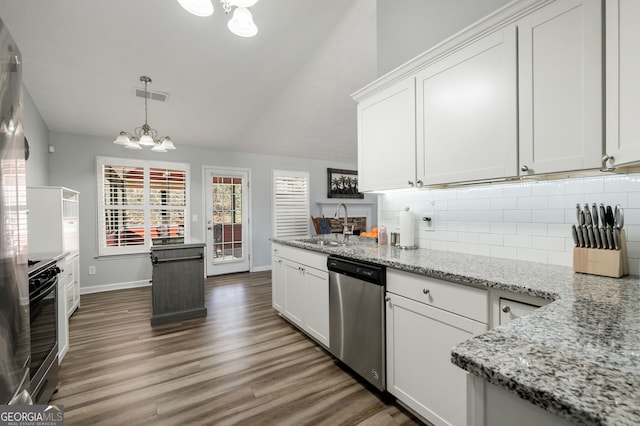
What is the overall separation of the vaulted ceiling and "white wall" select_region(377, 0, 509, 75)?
527 mm

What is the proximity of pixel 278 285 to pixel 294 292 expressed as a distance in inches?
16.5

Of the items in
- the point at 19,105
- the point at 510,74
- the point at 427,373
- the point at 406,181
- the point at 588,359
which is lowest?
the point at 427,373

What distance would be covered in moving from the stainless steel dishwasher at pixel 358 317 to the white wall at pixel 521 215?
728 millimetres

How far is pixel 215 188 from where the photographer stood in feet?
17.9

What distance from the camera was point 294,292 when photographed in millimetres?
2904

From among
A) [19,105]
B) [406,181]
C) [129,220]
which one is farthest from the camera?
[129,220]

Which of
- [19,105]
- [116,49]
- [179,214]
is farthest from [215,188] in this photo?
[19,105]

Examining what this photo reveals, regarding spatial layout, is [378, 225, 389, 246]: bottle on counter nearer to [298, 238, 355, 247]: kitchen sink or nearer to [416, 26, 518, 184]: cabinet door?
[298, 238, 355, 247]: kitchen sink

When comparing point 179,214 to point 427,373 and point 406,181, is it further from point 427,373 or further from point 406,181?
point 427,373

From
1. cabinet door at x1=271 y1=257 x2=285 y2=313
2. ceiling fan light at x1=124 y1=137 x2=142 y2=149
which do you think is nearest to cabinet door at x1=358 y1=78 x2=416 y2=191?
cabinet door at x1=271 y1=257 x2=285 y2=313

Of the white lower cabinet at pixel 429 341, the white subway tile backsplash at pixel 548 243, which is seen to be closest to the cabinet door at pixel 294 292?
the white lower cabinet at pixel 429 341

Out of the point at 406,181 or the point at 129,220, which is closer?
the point at 406,181

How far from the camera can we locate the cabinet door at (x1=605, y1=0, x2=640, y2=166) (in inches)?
43.9

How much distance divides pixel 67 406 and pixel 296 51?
385 cm
